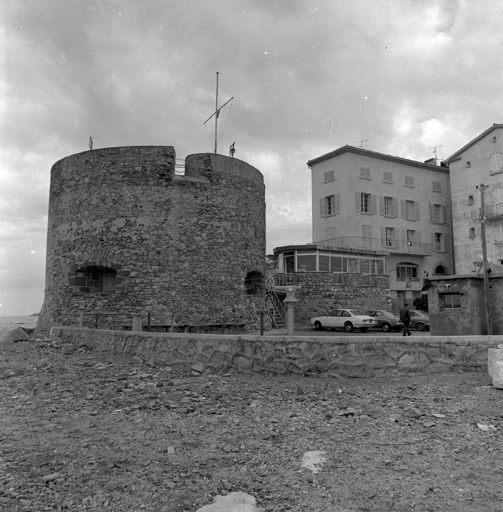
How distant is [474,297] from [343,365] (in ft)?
13.1

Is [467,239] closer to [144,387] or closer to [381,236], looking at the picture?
[381,236]

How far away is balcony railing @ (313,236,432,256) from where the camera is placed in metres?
29.9

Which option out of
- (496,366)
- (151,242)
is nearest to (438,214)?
(151,242)

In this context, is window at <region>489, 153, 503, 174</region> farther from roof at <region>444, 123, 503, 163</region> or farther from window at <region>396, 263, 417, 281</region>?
window at <region>396, 263, 417, 281</region>

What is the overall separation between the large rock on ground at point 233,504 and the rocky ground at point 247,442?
0.09 metres

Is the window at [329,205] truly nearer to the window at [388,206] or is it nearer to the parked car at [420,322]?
the window at [388,206]

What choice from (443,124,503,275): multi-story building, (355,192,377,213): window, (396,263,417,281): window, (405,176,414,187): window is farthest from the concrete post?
(405,176,414,187): window

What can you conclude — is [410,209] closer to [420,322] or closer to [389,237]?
[389,237]

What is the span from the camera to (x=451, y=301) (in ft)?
33.3

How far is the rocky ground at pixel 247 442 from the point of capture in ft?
12.5

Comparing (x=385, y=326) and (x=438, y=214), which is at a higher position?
(x=438, y=214)

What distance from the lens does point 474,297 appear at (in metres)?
9.86

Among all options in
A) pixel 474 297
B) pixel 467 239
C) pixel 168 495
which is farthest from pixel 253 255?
pixel 467 239

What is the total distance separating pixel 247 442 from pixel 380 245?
2703 centimetres
